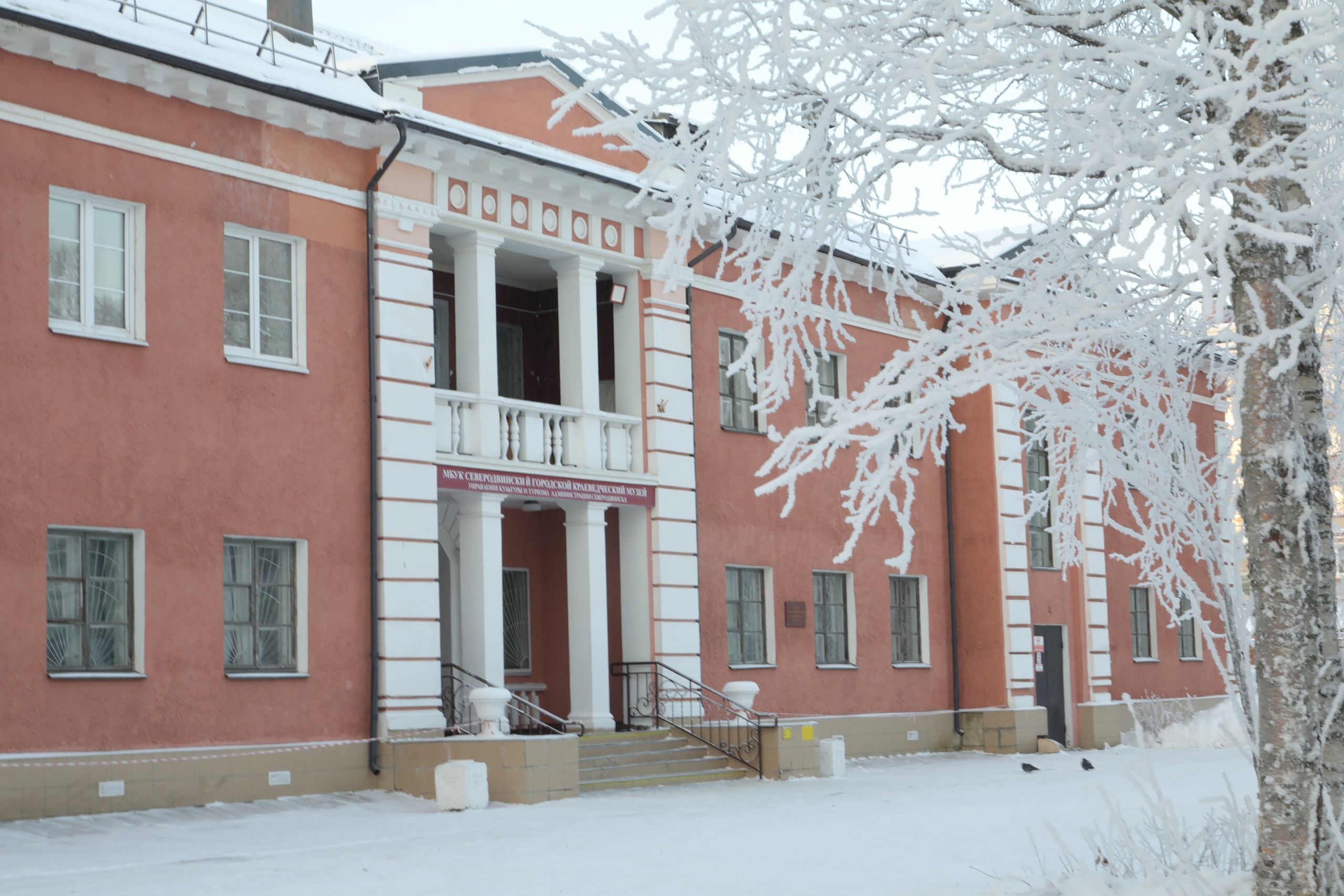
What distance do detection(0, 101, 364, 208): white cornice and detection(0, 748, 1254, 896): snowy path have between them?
6.19 meters

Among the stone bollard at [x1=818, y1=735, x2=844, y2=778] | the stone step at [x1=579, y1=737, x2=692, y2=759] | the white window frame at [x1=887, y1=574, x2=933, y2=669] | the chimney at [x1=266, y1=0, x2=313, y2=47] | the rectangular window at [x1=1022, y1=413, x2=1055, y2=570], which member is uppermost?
the chimney at [x1=266, y1=0, x2=313, y2=47]

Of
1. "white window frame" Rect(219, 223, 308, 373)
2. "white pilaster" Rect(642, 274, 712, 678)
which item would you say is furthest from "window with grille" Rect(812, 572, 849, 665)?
"white window frame" Rect(219, 223, 308, 373)

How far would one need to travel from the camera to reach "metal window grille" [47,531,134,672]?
13.8 meters

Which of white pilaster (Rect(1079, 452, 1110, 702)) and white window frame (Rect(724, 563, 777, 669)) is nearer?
white window frame (Rect(724, 563, 777, 669))

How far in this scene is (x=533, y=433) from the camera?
18219 millimetres

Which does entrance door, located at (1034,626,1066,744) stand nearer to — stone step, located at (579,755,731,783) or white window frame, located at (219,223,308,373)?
stone step, located at (579,755,731,783)

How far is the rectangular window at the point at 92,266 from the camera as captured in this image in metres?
14.1

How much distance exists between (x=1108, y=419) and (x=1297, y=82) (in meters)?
1.84

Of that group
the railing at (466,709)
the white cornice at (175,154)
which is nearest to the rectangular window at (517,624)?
Result: the railing at (466,709)

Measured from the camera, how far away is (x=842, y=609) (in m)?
23.0

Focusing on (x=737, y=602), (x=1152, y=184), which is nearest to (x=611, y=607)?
(x=737, y=602)

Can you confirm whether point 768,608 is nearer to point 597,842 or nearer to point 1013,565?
point 1013,565

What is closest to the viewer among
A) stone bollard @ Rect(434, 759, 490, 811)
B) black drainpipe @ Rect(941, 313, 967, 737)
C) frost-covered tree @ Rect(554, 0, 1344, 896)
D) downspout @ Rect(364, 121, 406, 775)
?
frost-covered tree @ Rect(554, 0, 1344, 896)

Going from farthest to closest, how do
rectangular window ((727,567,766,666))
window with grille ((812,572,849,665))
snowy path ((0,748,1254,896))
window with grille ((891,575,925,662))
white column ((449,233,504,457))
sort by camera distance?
window with grille ((891,575,925,662))
window with grille ((812,572,849,665))
rectangular window ((727,567,766,666))
white column ((449,233,504,457))
snowy path ((0,748,1254,896))
